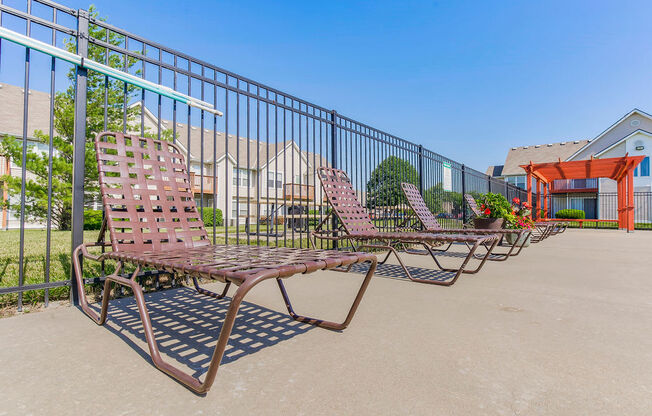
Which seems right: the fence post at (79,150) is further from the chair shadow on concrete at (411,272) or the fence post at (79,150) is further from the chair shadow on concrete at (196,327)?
the chair shadow on concrete at (411,272)

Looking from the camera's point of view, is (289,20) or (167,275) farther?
(289,20)

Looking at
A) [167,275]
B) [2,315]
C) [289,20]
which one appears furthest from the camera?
[289,20]

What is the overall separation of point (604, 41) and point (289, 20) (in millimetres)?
12283

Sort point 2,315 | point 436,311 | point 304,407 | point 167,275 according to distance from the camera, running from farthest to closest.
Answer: point 167,275 → point 436,311 → point 2,315 → point 304,407

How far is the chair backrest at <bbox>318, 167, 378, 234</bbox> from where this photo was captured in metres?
4.09

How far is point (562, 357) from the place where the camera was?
4.91 ft

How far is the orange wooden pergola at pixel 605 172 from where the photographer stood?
1241 cm

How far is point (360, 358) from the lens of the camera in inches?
58.0

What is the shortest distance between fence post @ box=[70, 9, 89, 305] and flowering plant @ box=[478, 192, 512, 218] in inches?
278

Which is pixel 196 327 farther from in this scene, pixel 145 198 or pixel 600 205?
pixel 600 205

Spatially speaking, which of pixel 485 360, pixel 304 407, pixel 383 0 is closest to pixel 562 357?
pixel 485 360

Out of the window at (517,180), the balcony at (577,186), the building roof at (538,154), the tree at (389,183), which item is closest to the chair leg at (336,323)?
the tree at (389,183)

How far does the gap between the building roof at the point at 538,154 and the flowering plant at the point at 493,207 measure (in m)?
28.2

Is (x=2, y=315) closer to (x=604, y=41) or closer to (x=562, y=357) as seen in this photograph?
(x=562, y=357)
